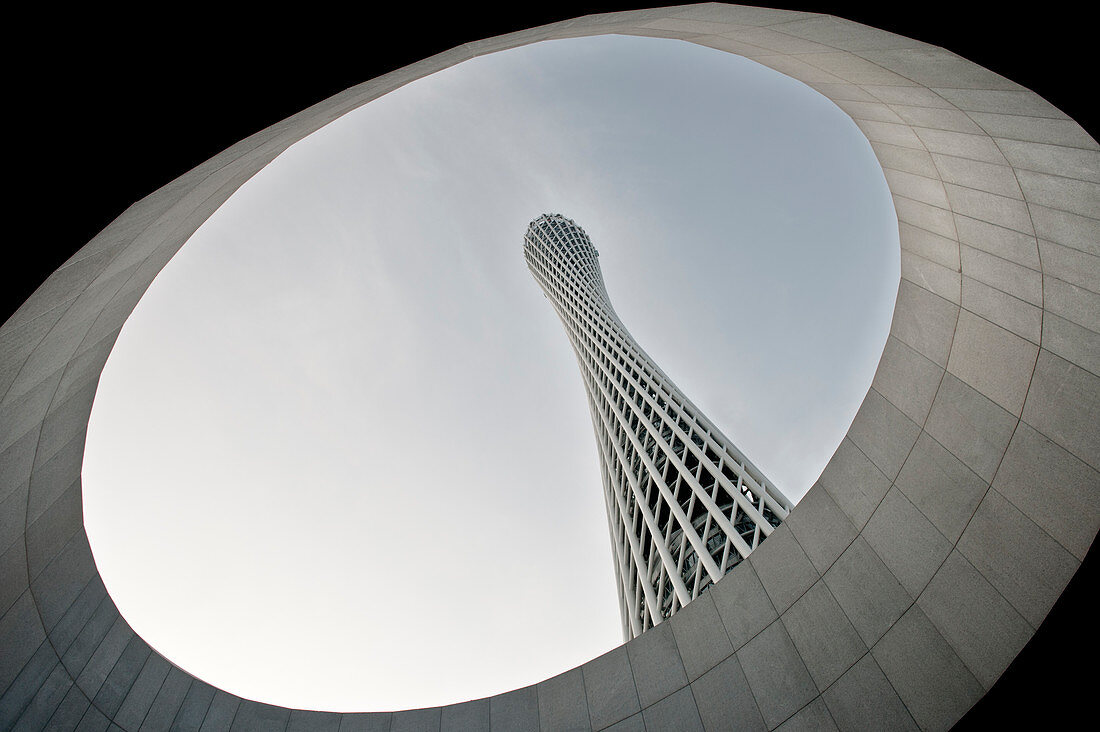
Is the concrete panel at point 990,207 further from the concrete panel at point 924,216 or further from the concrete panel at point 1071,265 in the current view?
the concrete panel at point 1071,265

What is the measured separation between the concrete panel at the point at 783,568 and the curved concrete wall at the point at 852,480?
0.03 metres

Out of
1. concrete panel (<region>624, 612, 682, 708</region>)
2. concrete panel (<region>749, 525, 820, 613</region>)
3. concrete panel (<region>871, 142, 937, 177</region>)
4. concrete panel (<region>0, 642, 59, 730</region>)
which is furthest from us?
concrete panel (<region>871, 142, 937, 177</region>)

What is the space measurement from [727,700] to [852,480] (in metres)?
4.11

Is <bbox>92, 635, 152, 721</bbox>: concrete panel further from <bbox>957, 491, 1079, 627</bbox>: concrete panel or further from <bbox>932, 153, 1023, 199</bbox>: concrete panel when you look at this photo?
<bbox>932, 153, 1023, 199</bbox>: concrete panel

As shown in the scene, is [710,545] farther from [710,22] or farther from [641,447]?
[710,22]

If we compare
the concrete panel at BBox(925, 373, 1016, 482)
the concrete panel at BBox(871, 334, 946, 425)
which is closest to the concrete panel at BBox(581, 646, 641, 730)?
the concrete panel at BBox(925, 373, 1016, 482)

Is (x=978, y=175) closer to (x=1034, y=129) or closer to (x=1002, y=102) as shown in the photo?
(x=1034, y=129)

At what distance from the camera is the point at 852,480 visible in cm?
888

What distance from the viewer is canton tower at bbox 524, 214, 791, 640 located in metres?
24.8

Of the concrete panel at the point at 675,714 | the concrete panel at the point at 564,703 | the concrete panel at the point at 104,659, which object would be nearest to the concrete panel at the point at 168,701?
the concrete panel at the point at 104,659

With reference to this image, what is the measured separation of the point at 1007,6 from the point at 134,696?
14.6 metres

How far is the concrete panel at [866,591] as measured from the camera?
306 inches

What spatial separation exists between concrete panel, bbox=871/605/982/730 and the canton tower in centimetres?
1434

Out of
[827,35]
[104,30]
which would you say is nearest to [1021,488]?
[827,35]
